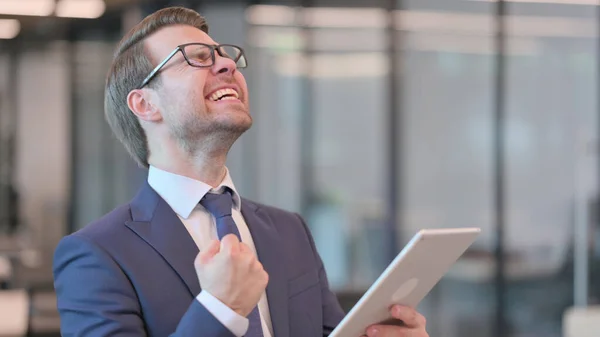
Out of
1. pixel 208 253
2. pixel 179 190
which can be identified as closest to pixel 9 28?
pixel 179 190

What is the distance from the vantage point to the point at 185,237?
5.28ft

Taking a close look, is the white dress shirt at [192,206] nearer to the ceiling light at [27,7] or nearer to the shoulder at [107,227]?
the shoulder at [107,227]

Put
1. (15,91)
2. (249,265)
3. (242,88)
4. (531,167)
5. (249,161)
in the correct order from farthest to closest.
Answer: (531,167)
(249,161)
(15,91)
(242,88)
(249,265)

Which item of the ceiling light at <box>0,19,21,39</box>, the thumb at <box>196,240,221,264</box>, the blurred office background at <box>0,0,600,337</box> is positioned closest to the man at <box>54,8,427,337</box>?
the thumb at <box>196,240,221,264</box>

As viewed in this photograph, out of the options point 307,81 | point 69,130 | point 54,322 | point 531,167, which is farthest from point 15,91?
point 531,167

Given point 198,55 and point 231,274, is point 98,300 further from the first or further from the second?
point 198,55

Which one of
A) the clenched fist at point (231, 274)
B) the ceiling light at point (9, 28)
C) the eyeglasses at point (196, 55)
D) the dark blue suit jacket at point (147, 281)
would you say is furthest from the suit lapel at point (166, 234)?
the ceiling light at point (9, 28)

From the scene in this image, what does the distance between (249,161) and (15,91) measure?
1843 millimetres

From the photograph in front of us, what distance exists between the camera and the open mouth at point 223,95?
1.74 metres

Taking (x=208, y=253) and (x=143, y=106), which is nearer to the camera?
(x=208, y=253)

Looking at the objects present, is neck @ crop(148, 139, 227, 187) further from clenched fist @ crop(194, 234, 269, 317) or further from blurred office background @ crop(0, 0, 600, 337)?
blurred office background @ crop(0, 0, 600, 337)

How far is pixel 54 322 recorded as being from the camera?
567 centimetres

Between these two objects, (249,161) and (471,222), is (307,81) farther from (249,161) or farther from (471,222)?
(471,222)

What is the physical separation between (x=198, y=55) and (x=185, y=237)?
1.38ft
